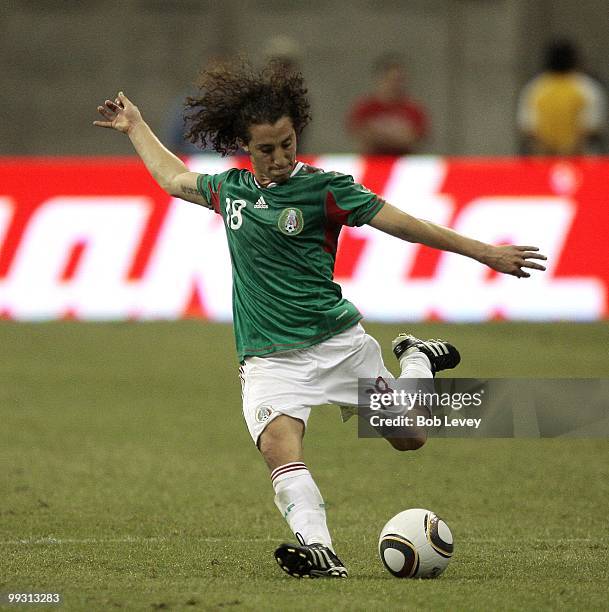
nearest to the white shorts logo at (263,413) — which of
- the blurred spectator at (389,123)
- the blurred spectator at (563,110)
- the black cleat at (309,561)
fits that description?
the black cleat at (309,561)

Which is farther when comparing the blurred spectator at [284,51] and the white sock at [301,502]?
the blurred spectator at [284,51]

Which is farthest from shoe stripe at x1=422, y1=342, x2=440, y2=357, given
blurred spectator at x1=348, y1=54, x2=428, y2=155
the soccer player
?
blurred spectator at x1=348, y1=54, x2=428, y2=155

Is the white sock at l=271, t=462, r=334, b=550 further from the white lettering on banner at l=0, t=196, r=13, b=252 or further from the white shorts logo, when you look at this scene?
the white lettering on banner at l=0, t=196, r=13, b=252

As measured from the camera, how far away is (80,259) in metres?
14.2

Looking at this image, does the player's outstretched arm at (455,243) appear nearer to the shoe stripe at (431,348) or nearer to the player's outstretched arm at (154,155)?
the shoe stripe at (431,348)

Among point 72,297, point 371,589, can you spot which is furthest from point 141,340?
point 371,589

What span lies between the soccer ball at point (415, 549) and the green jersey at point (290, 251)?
82 cm

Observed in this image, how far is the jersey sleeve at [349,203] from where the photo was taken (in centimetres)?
589

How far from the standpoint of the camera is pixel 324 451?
31.0 feet

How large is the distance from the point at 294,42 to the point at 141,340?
911cm

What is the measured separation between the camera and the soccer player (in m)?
5.79

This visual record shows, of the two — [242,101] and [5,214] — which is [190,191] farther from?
[5,214]

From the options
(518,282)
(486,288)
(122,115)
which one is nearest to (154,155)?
(122,115)

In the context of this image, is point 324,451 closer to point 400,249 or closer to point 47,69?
point 400,249
